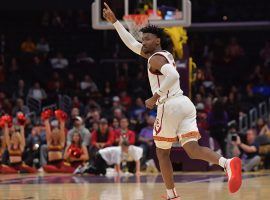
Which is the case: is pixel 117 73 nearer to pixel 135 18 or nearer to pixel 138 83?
pixel 138 83

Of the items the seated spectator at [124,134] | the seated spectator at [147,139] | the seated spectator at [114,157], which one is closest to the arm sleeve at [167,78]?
the seated spectator at [114,157]

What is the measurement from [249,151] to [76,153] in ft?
13.4

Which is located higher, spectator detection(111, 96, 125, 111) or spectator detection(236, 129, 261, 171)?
spectator detection(111, 96, 125, 111)

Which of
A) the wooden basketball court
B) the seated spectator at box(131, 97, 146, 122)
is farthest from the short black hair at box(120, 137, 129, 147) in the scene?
the seated spectator at box(131, 97, 146, 122)

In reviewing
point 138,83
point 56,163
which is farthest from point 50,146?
point 138,83

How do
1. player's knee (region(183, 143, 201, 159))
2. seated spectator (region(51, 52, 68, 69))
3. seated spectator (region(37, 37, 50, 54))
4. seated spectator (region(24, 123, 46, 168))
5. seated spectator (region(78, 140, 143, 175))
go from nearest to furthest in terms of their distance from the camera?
player's knee (region(183, 143, 201, 159)) → seated spectator (region(78, 140, 143, 175)) → seated spectator (region(24, 123, 46, 168)) → seated spectator (region(51, 52, 68, 69)) → seated spectator (region(37, 37, 50, 54))

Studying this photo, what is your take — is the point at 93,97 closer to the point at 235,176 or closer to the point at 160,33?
the point at 160,33

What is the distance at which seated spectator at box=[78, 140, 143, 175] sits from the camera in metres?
17.0

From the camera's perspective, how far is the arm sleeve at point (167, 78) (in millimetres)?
8508

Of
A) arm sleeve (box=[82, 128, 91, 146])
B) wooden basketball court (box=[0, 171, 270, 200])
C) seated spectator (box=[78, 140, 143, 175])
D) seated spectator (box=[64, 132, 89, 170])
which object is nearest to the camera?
wooden basketball court (box=[0, 171, 270, 200])

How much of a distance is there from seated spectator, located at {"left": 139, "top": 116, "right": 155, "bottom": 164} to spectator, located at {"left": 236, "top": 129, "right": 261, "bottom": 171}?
217cm

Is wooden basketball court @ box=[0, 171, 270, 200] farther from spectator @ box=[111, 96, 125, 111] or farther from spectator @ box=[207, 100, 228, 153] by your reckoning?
spectator @ box=[111, 96, 125, 111]

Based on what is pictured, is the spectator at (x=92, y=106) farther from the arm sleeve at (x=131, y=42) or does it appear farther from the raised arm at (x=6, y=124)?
the arm sleeve at (x=131, y=42)

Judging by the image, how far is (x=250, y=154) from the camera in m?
18.0
